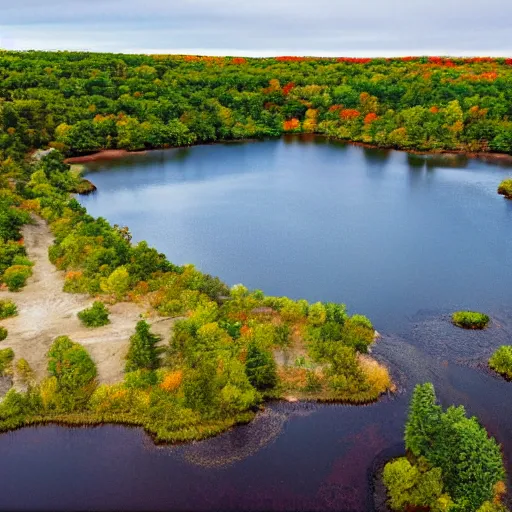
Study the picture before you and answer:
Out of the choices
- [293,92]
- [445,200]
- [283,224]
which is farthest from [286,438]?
[293,92]

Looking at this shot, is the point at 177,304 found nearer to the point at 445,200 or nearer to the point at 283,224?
the point at 283,224

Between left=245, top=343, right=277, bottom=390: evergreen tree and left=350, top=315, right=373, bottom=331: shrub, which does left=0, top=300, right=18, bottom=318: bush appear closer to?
left=245, top=343, right=277, bottom=390: evergreen tree

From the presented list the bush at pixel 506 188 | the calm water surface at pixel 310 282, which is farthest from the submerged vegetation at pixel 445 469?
the bush at pixel 506 188

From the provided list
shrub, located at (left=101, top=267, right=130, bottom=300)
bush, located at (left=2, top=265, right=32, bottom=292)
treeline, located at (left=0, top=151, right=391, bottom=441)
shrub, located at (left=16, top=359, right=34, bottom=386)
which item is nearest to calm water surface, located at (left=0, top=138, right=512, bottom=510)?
treeline, located at (left=0, top=151, right=391, bottom=441)

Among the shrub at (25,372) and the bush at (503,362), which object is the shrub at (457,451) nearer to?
the bush at (503,362)

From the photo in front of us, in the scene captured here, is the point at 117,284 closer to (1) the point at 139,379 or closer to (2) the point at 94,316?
(2) the point at 94,316
